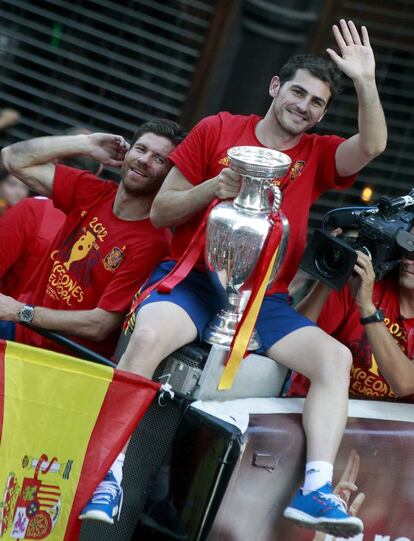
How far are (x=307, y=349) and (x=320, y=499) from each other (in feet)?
1.97

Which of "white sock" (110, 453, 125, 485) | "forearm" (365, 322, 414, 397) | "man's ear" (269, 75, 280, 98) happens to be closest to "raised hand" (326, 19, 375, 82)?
"man's ear" (269, 75, 280, 98)

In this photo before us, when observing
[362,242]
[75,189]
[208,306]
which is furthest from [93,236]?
[362,242]

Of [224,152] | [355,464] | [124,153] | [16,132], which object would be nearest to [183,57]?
[16,132]

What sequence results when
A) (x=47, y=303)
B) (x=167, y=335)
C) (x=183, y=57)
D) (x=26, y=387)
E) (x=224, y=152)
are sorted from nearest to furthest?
(x=26, y=387) → (x=167, y=335) → (x=224, y=152) → (x=47, y=303) → (x=183, y=57)

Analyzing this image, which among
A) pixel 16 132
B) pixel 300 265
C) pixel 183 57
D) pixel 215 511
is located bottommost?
pixel 215 511

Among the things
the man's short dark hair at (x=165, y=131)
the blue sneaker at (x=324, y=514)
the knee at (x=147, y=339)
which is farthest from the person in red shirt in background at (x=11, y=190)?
the blue sneaker at (x=324, y=514)

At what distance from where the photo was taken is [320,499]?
4684mm

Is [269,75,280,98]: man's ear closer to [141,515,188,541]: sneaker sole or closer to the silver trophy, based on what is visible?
the silver trophy

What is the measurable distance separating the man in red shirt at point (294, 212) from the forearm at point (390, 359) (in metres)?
0.26

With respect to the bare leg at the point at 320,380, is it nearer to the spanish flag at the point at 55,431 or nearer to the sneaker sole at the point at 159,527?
the sneaker sole at the point at 159,527

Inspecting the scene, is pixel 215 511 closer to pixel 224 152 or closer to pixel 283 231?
pixel 283 231

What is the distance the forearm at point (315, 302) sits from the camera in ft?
17.9

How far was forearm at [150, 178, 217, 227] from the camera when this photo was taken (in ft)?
16.6

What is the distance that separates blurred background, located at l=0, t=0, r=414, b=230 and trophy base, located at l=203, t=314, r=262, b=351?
15.2 feet
